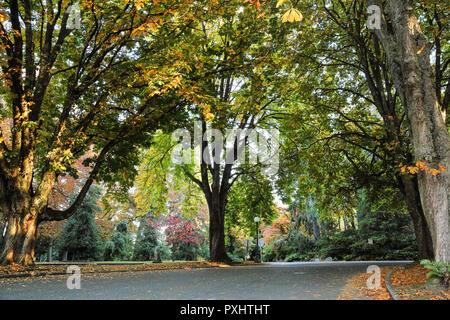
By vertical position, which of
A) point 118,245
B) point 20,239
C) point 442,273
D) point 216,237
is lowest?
point 118,245

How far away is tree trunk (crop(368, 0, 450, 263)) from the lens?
17.2 ft

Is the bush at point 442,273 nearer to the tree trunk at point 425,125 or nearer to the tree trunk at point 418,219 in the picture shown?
the tree trunk at point 425,125

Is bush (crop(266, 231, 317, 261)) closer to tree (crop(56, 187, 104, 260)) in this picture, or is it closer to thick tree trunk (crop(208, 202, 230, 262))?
thick tree trunk (crop(208, 202, 230, 262))

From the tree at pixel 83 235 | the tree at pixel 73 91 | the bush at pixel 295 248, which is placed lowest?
the bush at pixel 295 248

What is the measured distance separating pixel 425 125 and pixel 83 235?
24.0 m

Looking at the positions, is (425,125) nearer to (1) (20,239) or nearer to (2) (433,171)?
(2) (433,171)

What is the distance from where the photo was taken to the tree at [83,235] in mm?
22516

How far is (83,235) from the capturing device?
74.9 feet

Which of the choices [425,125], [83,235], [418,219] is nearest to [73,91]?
[425,125]

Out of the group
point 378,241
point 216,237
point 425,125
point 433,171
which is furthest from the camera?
point 378,241

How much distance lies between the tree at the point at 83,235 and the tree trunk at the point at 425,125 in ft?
76.9

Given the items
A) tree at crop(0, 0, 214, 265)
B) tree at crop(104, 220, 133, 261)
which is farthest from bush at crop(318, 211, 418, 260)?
tree at crop(0, 0, 214, 265)

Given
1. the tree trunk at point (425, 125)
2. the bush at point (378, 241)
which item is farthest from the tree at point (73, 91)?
the bush at point (378, 241)

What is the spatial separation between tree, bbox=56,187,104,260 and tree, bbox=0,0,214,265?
1340 centimetres
